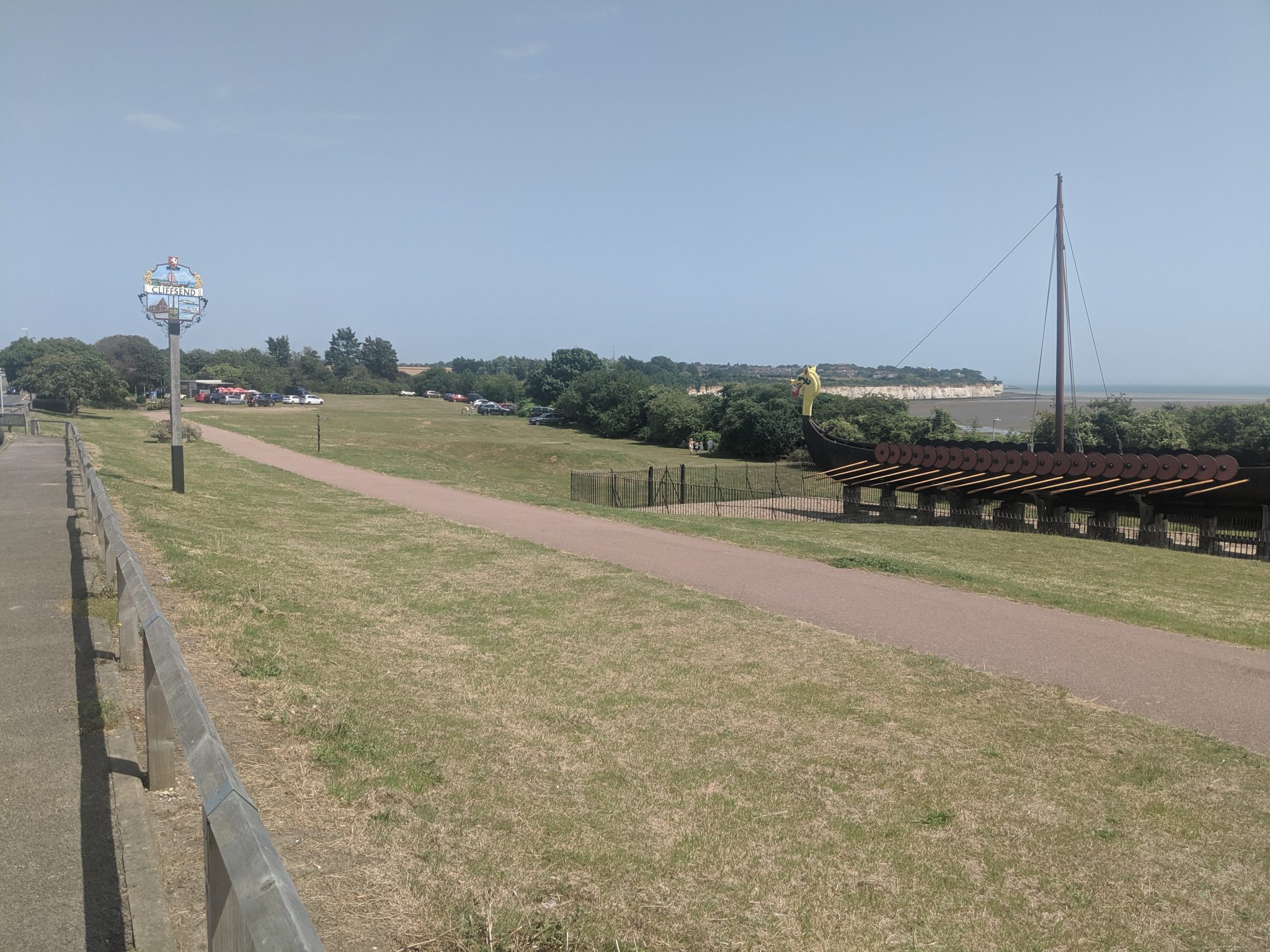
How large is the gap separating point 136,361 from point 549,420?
38.7m

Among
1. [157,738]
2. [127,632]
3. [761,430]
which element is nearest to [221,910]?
[157,738]

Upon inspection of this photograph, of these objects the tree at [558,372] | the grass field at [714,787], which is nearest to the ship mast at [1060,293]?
the grass field at [714,787]

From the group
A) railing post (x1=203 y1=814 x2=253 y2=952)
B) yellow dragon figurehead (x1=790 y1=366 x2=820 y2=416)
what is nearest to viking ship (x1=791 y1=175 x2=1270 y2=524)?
yellow dragon figurehead (x1=790 y1=366 x2=820 y2=416)

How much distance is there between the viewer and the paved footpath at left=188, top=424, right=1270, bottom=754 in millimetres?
8695

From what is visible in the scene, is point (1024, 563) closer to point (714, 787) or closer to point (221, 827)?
Answer: point (714, 787)

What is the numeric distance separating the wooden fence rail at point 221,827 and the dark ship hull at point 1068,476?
925 inches

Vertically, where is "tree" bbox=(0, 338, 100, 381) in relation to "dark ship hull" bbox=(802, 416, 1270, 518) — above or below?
above

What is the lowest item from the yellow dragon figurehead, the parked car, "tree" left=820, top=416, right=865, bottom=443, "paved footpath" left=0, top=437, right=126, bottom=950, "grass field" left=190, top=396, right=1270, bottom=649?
"grass field" left=190, top=396, right=1270, bottom=649

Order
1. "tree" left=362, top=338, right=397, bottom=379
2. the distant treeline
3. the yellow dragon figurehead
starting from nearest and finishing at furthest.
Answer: the yellow dragon figurehead → the distant treeline → "tree" left=362, top=338, right=397, bottom=379

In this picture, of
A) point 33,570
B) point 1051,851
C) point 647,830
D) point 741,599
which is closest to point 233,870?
point 647,830

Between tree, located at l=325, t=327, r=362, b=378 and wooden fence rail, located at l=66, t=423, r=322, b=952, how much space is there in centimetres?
16185

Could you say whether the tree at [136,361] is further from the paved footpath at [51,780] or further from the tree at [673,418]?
the paved footpath at [51,780]

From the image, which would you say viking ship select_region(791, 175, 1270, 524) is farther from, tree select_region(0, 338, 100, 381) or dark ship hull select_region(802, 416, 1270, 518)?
tree select_region(0, 338, 100, 381)

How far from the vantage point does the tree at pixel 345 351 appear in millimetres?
164875
